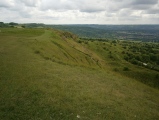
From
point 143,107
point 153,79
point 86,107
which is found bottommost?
point 153,79

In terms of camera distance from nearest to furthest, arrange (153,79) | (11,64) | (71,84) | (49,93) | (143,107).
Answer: (49,93) < (143,107) < (71,84) < (11,64) < (153,79)

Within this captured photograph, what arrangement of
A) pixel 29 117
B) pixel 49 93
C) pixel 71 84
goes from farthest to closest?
1. pixel 71 84
2. pixel 49 93
3. pixel 29 117

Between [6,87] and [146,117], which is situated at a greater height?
[6,87]

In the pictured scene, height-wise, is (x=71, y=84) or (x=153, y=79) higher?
(x=71, y=84)

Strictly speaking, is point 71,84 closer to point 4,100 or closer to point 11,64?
point 4,100

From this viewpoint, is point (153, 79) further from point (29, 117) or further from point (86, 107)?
point (29, 117)

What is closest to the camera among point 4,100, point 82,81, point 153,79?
point 4,100

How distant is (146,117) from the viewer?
19.1m

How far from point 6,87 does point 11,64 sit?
9426 millimetres

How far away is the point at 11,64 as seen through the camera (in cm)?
2955

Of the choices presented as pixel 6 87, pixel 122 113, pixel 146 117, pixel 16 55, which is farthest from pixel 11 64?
pixel 146 117

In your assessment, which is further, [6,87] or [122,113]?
[6,87]

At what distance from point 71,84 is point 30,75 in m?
6.03

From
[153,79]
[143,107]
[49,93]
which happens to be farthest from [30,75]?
[153,79]
